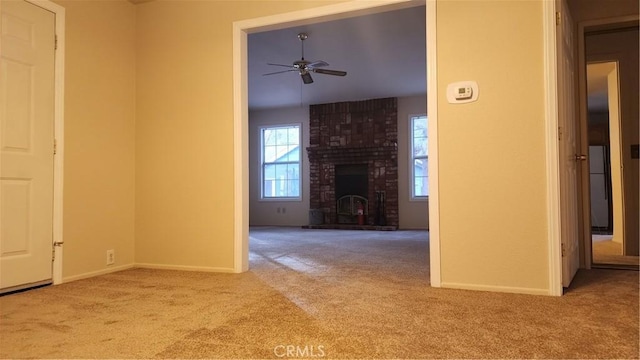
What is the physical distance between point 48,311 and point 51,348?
2.20 ft

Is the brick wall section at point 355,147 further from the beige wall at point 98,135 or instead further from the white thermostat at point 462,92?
the white thermostat at point 462,92

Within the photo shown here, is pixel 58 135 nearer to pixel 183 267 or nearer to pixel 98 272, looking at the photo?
pixel 98 272

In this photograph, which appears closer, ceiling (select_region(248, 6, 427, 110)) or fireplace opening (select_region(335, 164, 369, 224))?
ceiling (select_region(248, 6, 427, 110))

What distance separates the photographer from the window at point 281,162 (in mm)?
8859

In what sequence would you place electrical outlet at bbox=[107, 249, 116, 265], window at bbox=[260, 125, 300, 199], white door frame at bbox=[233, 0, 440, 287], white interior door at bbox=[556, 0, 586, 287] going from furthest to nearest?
window at bbox=[260, 125, 300, 199] < electrical outlet at bbox=[107, 249, 116, 265] < white door frame at bbox=[233, 0, 440, 287] < white interior door at bbox=[556, 0, 586, 287]

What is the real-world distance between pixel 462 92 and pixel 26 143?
9.30 feet

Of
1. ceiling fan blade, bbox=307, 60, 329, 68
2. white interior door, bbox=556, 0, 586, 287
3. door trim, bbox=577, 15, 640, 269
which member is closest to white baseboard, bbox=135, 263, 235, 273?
white interior door, bbox=556, 0, 586, 287

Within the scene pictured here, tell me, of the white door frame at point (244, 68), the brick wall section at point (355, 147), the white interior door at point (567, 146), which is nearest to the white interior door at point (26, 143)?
the white door frame at point (244, 68)

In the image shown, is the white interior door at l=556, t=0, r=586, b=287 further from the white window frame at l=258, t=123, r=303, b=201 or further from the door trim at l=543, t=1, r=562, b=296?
the white window frame at l=258, t=123, r=303, b=201

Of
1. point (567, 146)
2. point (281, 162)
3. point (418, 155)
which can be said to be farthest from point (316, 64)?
point (281, 162)

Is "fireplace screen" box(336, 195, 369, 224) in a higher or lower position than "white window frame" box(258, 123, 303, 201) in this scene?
lower

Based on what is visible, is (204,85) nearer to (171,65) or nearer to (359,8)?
(171,65)

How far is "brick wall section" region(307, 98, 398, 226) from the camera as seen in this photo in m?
7.95

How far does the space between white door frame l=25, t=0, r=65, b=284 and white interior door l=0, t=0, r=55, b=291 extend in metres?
0.03
